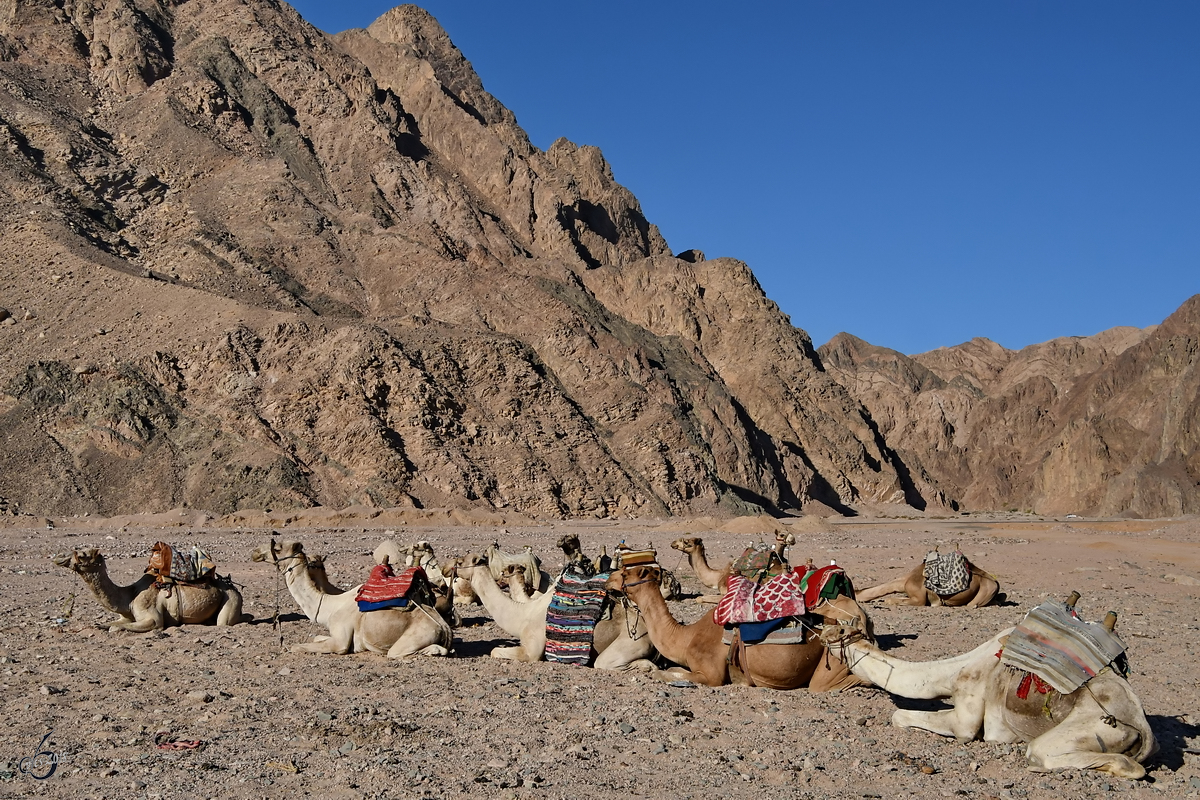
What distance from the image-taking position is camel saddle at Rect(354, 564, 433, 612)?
10812 millimetres

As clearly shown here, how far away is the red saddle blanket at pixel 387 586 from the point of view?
1082 cm

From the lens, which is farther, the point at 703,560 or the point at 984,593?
the point at 984,593

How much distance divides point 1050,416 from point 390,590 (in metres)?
108

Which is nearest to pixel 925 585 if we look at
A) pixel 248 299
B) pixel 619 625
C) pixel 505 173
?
pixel 619 625

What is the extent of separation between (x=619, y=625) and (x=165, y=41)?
273ft

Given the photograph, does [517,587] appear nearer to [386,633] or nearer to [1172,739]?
[386,633]

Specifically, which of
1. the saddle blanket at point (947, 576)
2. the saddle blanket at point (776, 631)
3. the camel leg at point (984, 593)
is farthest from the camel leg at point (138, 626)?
the camel leg at point (984, 593)

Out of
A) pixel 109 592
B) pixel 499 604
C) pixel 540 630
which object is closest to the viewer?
pixel 540 630

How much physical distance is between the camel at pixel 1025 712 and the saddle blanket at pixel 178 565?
799 cm

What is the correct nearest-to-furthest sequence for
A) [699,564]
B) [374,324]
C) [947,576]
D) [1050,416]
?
[699,564], [947,576], [374,324], [1050,416]

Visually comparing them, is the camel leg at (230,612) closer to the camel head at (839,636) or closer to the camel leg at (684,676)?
the camel leg at (684,676)

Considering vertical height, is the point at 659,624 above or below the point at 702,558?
below

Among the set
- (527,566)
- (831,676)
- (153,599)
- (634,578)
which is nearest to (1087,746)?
(831,676)

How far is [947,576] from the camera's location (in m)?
Answer: 15.4
